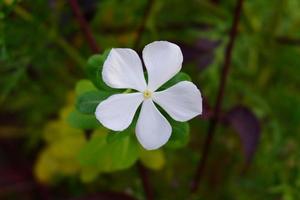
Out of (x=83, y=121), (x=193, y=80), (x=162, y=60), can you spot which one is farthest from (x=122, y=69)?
(x=193, y=80)

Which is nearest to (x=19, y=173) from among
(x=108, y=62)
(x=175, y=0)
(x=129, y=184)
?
(x=129, y=184)

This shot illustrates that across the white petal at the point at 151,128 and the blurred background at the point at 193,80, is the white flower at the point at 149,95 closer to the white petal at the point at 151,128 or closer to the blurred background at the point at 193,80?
the white petal at the point at 151,128

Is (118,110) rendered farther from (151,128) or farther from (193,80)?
(193,80)

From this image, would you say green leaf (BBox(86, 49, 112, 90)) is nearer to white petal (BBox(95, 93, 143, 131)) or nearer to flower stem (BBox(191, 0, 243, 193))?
white petal (BBox(95, 93, 143, 131))

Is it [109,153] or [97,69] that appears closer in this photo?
[97,69]

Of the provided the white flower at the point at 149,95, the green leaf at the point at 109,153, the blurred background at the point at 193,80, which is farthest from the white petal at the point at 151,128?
the blurred background at the point at 193,80

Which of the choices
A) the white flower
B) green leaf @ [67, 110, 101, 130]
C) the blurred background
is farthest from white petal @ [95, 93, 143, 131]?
the blurred background
